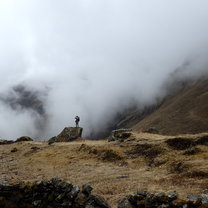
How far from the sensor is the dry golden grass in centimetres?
2075

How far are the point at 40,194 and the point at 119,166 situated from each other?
52.9 feet

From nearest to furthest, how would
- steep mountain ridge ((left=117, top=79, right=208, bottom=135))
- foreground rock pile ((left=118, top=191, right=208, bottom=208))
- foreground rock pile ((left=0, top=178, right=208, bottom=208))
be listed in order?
foreground rock pile ((left=118, top=191, right=208, bottom=208)) → foreground rock pile ((left=0, top=178, right=208, bottom=208)) → steep mountain ridge ((left=117, top=79, right=208, bottom=135))

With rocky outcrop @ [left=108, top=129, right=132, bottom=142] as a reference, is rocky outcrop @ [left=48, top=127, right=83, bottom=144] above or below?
above

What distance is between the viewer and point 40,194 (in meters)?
15.3

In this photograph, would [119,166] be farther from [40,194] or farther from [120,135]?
[40,194]

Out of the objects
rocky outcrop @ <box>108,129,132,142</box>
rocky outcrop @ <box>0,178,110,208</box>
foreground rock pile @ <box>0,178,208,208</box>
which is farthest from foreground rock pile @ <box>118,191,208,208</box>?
rocky outcrop @ <box>108,129,132,142</box>

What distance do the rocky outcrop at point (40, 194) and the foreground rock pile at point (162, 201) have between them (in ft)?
8.75

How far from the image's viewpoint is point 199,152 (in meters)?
28.8

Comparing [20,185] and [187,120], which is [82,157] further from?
[187,120]

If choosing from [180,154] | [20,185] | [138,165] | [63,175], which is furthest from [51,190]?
[180,154]

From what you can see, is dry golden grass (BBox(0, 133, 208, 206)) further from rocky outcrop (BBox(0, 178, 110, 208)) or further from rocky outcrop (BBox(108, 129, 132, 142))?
rocky outcrop (BBox(0, 178, 110, 208))

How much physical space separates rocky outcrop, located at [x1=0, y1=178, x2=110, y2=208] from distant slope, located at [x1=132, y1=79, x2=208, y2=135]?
10600cm

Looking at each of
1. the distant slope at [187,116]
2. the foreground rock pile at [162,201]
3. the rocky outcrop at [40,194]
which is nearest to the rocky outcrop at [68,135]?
the rocky outcrop at [40,194]

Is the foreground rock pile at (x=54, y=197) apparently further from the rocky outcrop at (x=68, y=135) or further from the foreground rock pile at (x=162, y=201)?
the rocky outcrop at (x=68, y=135)
